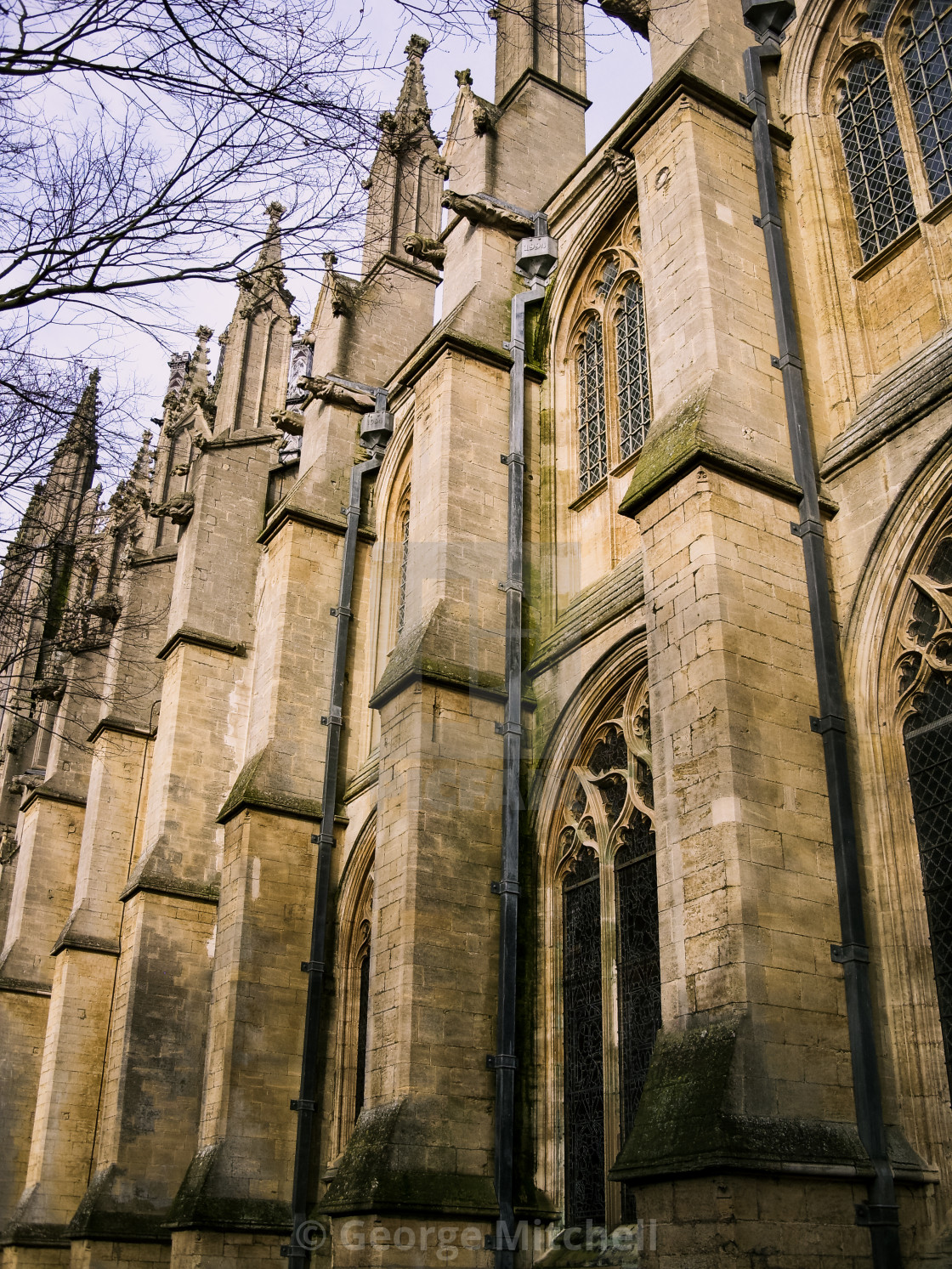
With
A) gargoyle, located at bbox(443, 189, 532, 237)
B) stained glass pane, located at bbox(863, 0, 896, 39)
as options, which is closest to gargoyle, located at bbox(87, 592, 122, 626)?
gargoyle, located at bbox(443, 189, 532, 237)

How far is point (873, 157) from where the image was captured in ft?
32.6

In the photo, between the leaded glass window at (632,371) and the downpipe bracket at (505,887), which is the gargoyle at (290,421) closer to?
the leaded glass window at (632,371)

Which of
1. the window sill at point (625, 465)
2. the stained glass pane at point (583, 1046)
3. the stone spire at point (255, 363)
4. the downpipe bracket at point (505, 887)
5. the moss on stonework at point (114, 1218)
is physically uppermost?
the stone spire at point (255, 363)

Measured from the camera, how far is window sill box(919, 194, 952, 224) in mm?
8875

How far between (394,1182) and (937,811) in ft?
15.7

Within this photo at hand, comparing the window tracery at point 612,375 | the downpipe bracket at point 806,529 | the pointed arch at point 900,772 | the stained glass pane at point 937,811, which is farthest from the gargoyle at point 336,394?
the stained glass pane at point 937,811

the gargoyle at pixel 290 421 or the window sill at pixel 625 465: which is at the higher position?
the gargoyle at pixel 290 421

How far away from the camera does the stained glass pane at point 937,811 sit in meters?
7.42

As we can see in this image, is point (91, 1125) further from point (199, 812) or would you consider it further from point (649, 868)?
point (649, 868)

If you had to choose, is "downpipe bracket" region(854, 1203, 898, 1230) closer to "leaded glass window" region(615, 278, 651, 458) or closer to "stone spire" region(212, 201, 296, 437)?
"leaded glass window" region(615, 278, 651, 458)

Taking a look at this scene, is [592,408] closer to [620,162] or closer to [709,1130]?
[620,162]

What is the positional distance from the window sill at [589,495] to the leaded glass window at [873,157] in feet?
10.7

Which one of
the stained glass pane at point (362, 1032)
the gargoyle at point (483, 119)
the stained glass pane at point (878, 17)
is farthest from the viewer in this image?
the gargoyle at point (483, 119)

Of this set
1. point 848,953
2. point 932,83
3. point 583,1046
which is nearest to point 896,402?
point 932,83
